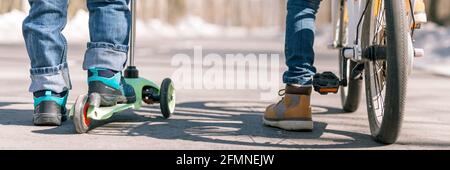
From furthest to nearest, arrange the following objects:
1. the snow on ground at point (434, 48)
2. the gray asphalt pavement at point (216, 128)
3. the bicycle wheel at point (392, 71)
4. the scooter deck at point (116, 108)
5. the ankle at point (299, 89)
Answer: the snow on ground at point (434, 48)
the ankle at point (299, 89)
the scooter deck at point (116, 108)
the gray asphalt pavement at point (216, 128)
the bicycle wheel at point (392, 71)

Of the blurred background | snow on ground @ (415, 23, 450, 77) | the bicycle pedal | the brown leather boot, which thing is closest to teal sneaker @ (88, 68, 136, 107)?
the brown leather boot

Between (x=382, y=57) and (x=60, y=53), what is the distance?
1.44m

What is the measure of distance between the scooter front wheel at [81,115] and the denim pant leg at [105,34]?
29cm

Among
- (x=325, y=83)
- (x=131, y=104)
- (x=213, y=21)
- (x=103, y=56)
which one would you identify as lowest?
(x=131, y=104)

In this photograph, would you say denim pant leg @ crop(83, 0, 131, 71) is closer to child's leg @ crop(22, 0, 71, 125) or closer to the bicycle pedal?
child's leg @ crop(22, 0, 71, 125)

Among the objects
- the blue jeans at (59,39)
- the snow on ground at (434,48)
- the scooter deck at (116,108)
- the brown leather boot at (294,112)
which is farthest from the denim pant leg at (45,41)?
the snow on ground at (434,48)

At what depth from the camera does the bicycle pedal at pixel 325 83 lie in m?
3.49

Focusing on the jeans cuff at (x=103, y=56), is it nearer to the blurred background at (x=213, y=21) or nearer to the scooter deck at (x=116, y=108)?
the scooter deck at (x=116, y=108)

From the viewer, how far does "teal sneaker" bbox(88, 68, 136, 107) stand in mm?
3557

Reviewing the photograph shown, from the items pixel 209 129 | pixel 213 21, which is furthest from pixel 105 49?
pixel 213 21

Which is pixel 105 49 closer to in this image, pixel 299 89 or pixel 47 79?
pixel 47 79

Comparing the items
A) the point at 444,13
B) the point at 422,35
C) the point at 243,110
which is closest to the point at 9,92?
the point at 243,110

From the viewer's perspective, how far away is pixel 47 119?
3.53 m
